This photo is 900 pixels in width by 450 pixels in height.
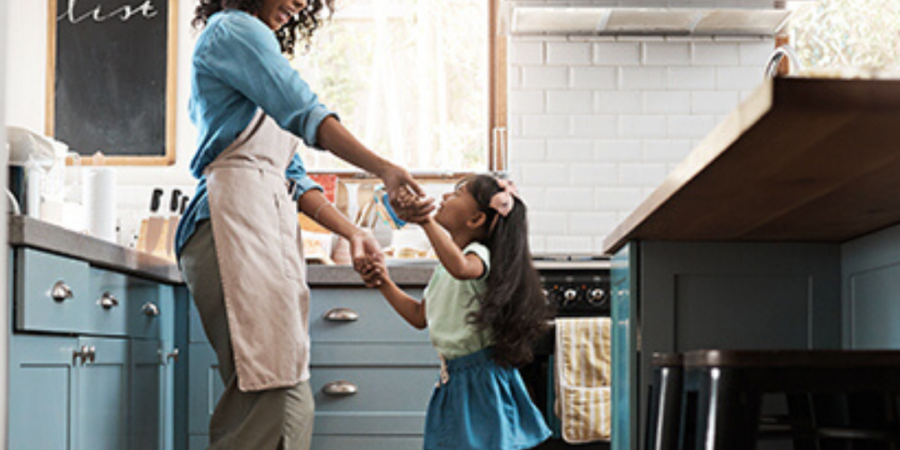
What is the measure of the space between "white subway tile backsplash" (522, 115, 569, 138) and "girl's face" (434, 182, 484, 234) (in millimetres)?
1374

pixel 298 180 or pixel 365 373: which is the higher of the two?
pixel 298 180

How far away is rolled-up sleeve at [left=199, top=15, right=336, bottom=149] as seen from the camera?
1.85 meters

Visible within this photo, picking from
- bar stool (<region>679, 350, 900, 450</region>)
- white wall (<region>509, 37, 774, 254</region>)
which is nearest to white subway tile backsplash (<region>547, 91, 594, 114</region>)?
white wall (<region>509, 37, 774, 254</region>)

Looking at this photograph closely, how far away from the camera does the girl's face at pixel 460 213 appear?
2.96 m

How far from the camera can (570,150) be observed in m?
4.30

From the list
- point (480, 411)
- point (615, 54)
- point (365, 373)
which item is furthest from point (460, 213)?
point (615, 54)

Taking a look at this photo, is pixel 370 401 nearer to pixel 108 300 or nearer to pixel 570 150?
pixel 108 300

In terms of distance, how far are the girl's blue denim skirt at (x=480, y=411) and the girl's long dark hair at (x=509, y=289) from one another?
0.05m

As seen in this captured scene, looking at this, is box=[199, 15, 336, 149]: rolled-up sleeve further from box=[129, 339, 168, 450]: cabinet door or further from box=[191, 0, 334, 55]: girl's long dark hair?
box=[129, 339, 168, 450]: cabinet door

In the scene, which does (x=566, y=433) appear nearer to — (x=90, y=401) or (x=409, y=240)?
(x=409, y=240)

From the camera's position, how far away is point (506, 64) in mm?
4387

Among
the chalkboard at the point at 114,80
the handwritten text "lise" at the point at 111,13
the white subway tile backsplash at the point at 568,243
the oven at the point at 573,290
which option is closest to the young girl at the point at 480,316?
the oven at the point at 573,290

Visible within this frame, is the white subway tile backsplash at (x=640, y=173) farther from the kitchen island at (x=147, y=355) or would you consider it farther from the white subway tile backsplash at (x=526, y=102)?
the kitchen island at (x=147, y=355)

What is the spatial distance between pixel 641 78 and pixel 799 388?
3.26m
